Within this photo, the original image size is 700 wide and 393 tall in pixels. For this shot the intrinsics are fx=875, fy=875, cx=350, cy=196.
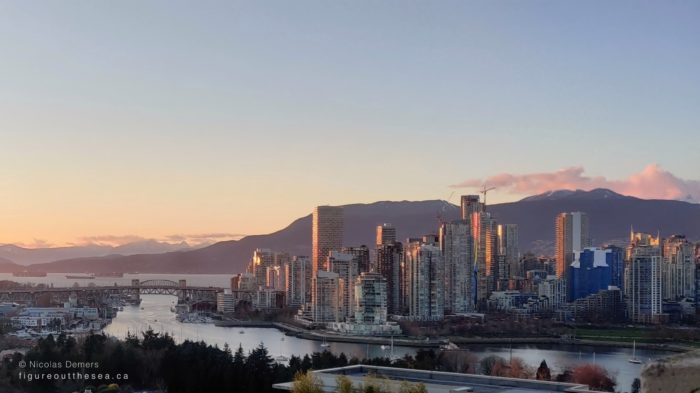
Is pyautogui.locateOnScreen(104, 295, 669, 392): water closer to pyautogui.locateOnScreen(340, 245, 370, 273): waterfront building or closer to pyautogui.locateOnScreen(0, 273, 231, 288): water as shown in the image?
pyautogui.locateOnScreen(340, 245, 370, 273): waterfront building

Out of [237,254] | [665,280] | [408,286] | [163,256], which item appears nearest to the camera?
[408,286]

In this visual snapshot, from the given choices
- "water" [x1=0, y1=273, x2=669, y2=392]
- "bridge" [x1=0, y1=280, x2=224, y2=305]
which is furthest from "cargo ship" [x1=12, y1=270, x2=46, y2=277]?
"water" [x1=0, y1=273, x2=669, y2=392]

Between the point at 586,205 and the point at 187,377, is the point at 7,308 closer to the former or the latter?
the point at 187,377

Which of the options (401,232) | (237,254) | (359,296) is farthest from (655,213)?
(359,296)

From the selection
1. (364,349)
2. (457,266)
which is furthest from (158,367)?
(457,266)

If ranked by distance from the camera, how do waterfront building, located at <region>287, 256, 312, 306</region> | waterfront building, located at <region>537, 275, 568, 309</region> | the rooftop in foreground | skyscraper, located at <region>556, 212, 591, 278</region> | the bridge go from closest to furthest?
1. the rooftop in foreground
2. waterfront building, located at <region>537, 275, 568, 309</region>
3. waterfront building, located at <region>287, 256, 312, 306</region>
4. the bridge
5. skyscraper, located at <region>556, 212, 591, 278</region>
